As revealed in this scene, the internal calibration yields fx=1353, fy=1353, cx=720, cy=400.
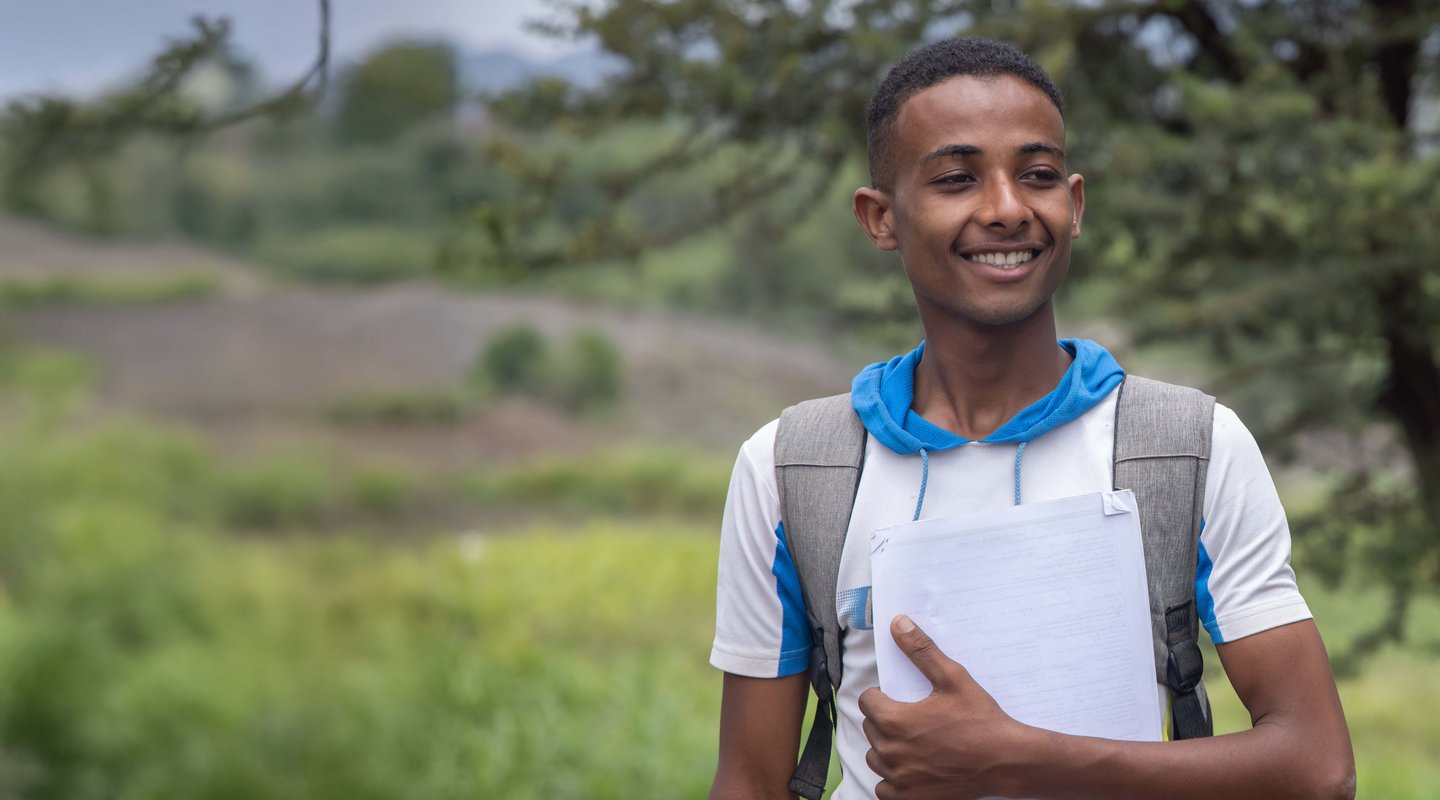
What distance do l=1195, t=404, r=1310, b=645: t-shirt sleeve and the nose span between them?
0.25m

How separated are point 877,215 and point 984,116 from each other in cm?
17

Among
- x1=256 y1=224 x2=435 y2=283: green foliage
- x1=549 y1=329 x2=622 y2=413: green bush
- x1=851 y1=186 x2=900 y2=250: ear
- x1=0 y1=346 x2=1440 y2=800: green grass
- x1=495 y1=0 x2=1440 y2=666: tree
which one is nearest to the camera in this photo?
x1=851 y1=186 x2=900 y2=250: ear

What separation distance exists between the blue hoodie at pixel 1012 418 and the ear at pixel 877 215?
0.46 ft

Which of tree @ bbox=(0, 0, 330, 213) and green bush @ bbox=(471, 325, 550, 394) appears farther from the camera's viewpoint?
green bush @ bbox=(471, 325, 550, 394)

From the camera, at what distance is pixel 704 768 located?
5.40 meters

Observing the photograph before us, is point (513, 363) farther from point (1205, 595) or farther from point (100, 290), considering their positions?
point (1205, 595)

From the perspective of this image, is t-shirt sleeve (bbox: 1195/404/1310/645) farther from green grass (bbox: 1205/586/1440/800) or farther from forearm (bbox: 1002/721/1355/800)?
green grass (bbox: 1205/586/1440/800)

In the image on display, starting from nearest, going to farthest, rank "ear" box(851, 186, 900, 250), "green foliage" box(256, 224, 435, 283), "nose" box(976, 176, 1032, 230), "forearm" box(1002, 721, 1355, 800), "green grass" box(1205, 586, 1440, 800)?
1. "forearm" box(1002, 721, 1355, 800)
2. "nose" box(976, 176, 1032, 230)
3. "ear" box(851, 186, 900, 250)
4. "green grass" box(1205, 586, 1440, 800)
5. "green foliage" box(256, 224, 435, 283)

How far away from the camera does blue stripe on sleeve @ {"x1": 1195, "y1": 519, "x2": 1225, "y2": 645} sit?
1.19 metres

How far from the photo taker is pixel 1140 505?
3.97 feet

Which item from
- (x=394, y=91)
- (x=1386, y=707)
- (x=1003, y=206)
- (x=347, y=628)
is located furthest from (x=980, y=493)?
(x=394, y=91)

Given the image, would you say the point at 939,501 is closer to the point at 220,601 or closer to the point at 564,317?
the point at 220,601

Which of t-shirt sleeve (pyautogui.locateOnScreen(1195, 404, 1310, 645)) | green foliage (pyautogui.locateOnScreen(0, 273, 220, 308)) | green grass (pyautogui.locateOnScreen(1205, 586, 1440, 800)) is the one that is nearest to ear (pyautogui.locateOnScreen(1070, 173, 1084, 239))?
t-shirt sleeve (pyautogui.locateOnScreen(1195, 404, 1310, 645))

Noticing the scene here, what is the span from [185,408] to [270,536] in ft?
2.77
